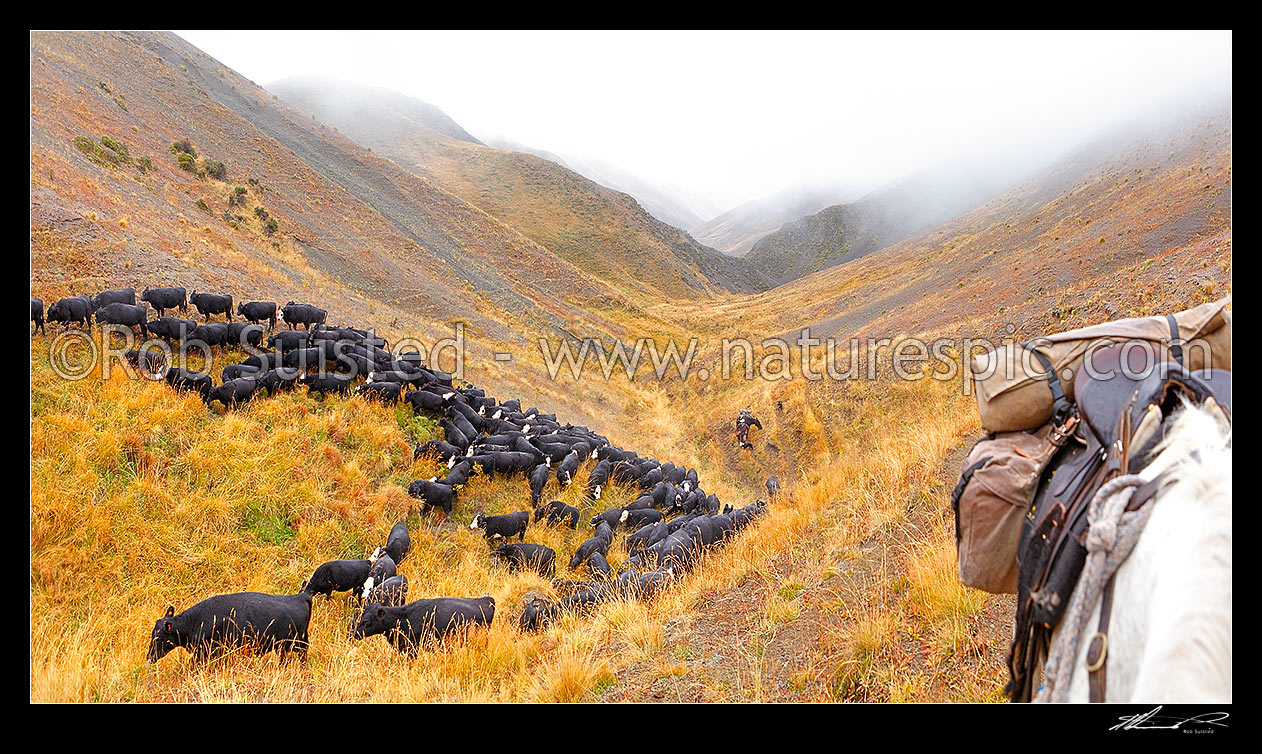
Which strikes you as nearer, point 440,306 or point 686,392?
point 686,392

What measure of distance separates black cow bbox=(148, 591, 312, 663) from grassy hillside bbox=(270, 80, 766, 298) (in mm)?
64913

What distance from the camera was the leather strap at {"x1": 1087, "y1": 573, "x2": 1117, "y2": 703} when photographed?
1922mm

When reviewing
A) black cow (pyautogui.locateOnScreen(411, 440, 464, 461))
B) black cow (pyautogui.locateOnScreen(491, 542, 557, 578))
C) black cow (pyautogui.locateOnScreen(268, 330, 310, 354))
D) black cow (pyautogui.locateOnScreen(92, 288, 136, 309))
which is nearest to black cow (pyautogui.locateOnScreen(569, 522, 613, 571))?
black cow (pyautogui.locateOnScreen(491, 542, 557, 578))

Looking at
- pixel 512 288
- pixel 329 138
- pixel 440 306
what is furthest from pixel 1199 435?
pixel 329 138

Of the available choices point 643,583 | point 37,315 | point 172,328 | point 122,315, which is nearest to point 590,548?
point 643,583

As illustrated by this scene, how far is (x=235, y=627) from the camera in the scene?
16.5 ft

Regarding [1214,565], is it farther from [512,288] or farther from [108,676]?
[512,288]

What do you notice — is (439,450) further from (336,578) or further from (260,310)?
(260,310)

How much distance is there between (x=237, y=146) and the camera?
141 ft

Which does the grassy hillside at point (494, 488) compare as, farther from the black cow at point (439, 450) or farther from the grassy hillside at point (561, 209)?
the grassy hillside at point (561, 209)

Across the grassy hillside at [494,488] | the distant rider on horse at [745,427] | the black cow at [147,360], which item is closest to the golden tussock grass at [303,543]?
the grassy hillside at [494,488]

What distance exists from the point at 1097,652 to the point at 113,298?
15282 millimetres

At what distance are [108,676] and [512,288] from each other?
44.2 meters

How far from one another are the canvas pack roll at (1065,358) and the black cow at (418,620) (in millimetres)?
5174
